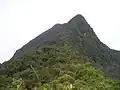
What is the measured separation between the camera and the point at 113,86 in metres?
55.4

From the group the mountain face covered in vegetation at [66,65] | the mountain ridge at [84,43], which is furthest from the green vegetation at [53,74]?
the mountain ridge at [84,43]

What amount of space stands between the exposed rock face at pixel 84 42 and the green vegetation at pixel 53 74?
8925 mm

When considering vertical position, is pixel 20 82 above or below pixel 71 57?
below

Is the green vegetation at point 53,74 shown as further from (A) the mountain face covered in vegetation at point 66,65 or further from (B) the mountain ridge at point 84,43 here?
(B) the mountain ridge at point 84,43

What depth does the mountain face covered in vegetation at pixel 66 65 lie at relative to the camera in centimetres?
5366

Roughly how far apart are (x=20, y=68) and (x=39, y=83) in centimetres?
1531

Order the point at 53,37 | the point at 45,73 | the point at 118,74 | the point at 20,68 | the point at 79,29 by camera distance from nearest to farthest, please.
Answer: the point at 45,73 < the point at 20,68 < the point at 118,74 < the point at 53,37 < the point at 79,29

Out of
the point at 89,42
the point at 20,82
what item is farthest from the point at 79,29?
the point at 20,82

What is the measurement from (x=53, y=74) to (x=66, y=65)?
5017mm

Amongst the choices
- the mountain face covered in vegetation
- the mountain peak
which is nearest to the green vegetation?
the mountain face covered in vegetation

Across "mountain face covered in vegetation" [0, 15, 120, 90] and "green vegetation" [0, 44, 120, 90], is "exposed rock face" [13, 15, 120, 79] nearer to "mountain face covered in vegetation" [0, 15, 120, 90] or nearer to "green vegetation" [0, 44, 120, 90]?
"mountain face covered in vegetation" [0, 15, 120, 90]

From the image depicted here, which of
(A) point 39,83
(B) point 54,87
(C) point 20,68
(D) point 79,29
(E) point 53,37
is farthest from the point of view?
(D) point 79,29

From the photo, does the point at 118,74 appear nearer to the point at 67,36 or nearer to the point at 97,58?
the point at 97,58

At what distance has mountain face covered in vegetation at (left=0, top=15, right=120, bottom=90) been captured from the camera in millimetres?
53656
